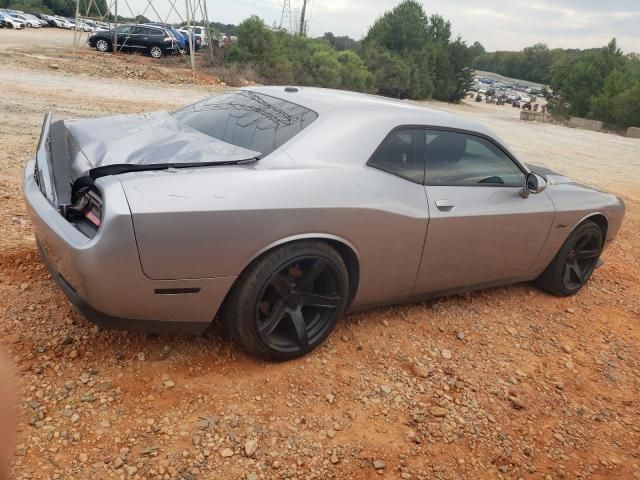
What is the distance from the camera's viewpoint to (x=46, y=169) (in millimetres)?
2836

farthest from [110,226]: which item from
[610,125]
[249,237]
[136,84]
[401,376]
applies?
[610,125]

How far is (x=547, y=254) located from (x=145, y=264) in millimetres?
3217

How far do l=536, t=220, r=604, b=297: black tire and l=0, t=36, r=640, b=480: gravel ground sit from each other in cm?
36

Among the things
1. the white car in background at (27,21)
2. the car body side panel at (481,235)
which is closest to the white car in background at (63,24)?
the white car in background at (27,21)

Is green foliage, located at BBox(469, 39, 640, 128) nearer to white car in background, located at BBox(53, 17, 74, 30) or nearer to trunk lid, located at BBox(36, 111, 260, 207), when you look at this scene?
white car in background, located at BBox(53, 17, 74, 30)

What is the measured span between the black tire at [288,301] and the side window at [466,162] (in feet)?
3.12

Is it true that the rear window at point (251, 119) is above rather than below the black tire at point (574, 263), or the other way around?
above

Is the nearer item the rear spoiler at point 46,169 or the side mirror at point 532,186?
the rear spoiler at point 46,169

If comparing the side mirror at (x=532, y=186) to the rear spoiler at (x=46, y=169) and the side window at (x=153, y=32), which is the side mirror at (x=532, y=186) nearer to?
the rear spoiler at (x=46, y=169)

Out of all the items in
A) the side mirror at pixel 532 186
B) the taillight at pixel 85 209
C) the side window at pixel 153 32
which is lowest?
the taillight at pixel 85 209

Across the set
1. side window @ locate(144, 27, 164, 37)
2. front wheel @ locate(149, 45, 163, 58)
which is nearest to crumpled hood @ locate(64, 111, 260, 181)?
front wheel @ locate(149, 45, 163, 58)

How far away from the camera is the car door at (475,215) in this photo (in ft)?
10.9

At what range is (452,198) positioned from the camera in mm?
3348

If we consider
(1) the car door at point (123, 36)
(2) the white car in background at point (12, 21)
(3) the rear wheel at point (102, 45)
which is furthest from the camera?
(2) the white car in background at point (12, 21)
